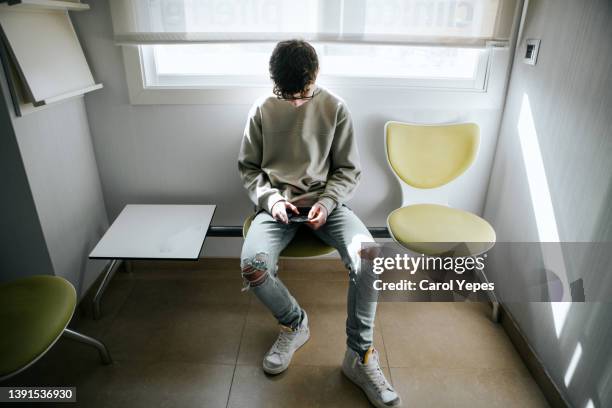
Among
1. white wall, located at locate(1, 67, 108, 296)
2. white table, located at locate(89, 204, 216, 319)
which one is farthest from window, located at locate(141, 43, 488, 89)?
white table, located at locate(89, 204, 216, 319)

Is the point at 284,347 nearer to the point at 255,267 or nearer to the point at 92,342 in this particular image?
the point at 255,267

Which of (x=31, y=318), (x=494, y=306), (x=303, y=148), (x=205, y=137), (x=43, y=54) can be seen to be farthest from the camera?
(x=205, y=137)

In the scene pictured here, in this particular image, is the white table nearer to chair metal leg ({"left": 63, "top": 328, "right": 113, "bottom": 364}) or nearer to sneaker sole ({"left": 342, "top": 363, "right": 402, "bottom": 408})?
chair metal leg ({"left": 63, "top": 328, "right": 113, "bottom": 364})

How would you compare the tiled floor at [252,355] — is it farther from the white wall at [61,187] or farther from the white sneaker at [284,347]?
the white wall at [61,187]

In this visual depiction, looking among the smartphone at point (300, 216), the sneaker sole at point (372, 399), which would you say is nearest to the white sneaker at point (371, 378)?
the sneaker sole at point (372, 399)

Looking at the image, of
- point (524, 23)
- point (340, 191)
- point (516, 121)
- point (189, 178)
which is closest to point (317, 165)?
point (340, 191)

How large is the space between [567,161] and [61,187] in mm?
2096

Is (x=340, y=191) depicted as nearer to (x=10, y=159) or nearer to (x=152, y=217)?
(x=152, y=217)

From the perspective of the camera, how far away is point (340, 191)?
5.79 feet

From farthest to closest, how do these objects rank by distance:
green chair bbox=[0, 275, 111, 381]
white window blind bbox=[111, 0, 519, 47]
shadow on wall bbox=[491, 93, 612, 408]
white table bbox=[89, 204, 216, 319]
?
white window blind bbox=[111, 0, 519, 47], white table bbox=[89, 204, 216, 319], shadow on wall bbox=[491, 93, 612, 408], green chair bbox=[0, 275, 111, 381]

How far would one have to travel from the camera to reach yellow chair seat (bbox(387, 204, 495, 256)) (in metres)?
1.74

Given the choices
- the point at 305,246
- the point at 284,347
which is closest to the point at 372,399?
the point at 284,347

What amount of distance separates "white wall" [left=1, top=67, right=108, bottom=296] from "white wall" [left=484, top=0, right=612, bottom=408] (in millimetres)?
2063

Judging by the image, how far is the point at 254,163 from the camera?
6.11ft
